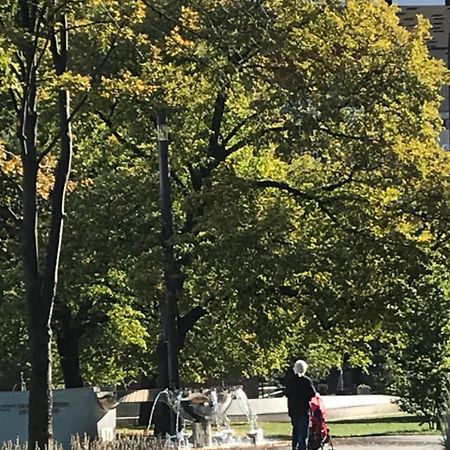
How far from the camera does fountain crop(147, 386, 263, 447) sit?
2008 centimetres

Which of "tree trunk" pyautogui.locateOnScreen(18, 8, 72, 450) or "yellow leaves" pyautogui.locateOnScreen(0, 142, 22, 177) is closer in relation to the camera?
"tree trunk" pyautogui.locateOnScreen(18, 8, 72, 450)

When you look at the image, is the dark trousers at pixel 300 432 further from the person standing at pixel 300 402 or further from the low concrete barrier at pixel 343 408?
the low concrete barrier at pixel 343 408

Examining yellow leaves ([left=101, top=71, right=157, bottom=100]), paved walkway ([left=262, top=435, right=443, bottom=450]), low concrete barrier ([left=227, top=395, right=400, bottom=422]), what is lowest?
paved walkway ([left=262, top=435, right=443, bottom=450])

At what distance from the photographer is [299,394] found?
16.5 meters

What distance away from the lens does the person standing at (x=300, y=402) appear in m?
16.4

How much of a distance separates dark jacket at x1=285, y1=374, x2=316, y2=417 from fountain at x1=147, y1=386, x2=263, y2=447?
360 cm

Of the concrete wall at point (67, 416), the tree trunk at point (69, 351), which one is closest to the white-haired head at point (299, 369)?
the concrete wall at point (67, 416)

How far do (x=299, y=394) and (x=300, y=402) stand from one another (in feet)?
0.39

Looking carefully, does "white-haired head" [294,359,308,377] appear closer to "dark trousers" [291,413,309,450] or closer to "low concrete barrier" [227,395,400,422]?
"dark trousers" [291,413,309,450]

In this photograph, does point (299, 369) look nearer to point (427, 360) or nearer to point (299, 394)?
point (299, 394)

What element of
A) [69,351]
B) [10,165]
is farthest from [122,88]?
[69,351]

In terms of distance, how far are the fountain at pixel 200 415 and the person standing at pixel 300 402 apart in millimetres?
3508

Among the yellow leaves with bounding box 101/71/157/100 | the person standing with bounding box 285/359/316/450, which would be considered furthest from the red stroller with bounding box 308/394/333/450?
the yellow leaves with bounding box 101/71/157/100

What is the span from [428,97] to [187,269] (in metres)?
6.16
